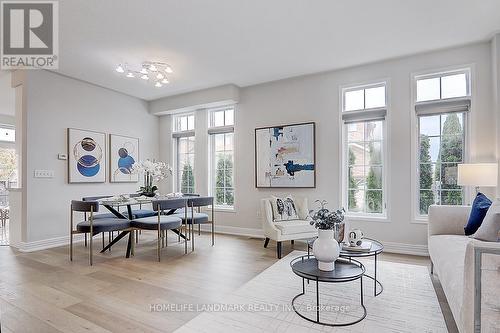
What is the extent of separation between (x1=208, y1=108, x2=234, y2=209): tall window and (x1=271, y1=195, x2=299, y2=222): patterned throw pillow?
157 centimetres

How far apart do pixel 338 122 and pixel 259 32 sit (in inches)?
78.9

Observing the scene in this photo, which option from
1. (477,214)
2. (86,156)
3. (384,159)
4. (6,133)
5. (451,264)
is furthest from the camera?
(6,133)

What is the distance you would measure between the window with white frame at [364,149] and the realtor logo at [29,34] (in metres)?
4.13

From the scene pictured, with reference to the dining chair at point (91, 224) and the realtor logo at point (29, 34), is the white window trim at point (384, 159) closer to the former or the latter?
the dining chair at point (91, 224)

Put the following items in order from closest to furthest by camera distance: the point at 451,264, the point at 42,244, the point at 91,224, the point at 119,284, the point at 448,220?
1. the point at 451,264
2. the point at 119,284
3. the point at 448,220
4. the point at 91,224
5. the point at 42,244

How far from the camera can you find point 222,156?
19.1 feet

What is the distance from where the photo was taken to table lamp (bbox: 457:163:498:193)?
3.10 metres

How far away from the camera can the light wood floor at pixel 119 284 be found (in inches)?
85.4

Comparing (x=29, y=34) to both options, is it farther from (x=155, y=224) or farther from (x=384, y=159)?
(x=384, y=159)

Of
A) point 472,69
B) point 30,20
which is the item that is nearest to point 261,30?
point 30,20

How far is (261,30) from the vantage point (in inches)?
131

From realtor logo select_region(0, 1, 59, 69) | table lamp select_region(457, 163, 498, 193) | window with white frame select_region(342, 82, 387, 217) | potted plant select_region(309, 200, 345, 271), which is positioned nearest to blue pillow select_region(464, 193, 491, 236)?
table lamp select_region(457, 163, 498, 193)

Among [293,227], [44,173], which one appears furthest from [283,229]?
[44,173]

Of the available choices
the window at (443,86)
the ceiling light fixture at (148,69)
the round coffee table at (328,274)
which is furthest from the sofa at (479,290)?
the ceiling light fixture at (148,69)
